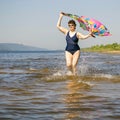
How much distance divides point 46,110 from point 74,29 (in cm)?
589

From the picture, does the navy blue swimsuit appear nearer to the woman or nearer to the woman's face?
the woman

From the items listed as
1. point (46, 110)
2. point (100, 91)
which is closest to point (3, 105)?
point (46, 110)

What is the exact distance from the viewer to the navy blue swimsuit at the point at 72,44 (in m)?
11.2

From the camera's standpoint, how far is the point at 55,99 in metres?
6.65

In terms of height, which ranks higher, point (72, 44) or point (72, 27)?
point (72, 27)

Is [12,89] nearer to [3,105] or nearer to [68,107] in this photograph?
[3,105]

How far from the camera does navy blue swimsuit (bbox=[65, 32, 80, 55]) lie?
1125 cm

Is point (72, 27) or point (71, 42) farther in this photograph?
point (71, 42)

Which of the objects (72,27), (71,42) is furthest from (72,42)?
(72,27)

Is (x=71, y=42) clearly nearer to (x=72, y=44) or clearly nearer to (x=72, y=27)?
(x=72, y=44)

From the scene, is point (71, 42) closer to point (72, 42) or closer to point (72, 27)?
point (72, 42)

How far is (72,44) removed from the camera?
11.4 metres

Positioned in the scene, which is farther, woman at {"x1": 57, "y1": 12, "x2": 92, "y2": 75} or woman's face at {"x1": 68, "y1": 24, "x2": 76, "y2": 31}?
woman at {"x1": 57, "y1": 12, "x2": 92, "y2": 75}

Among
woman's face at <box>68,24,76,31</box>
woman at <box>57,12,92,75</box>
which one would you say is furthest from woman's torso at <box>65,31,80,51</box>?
woman's face at <box>68,24,76,31</box>
